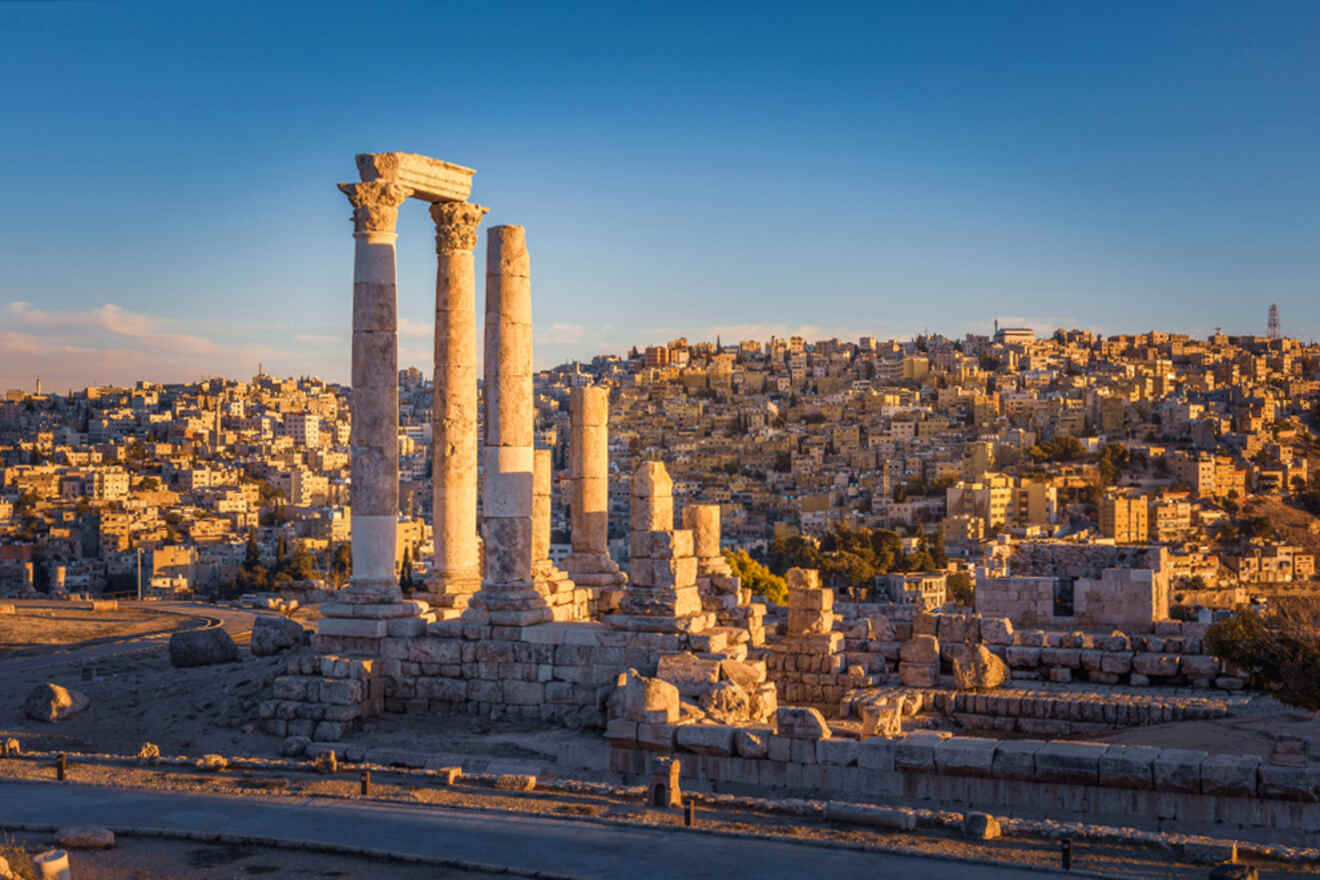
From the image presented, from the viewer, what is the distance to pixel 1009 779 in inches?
500

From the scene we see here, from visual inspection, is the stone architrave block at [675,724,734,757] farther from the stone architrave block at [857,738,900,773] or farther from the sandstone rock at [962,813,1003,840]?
the sandstone rock at [962,813,1003,840]

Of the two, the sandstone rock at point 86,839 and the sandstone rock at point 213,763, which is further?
the sandstone rock at point 213,763

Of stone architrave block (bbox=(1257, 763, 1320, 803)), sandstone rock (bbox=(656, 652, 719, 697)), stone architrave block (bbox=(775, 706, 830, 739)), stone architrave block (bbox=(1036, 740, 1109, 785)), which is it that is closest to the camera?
stone architrave block (bbox=(1257, 763, 1320, 803))

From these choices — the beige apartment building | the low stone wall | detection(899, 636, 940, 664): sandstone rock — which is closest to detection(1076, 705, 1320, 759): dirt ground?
the low stone wall

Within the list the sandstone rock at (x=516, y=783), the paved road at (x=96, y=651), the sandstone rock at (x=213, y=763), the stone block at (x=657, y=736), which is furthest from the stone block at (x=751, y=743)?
the paved road at (x=96, y=651)

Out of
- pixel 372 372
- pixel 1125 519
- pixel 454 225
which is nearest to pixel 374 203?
pixel 454 225

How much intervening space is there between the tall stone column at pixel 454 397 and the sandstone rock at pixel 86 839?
8837 mm

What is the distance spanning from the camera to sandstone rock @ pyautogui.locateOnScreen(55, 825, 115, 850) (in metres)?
10.8

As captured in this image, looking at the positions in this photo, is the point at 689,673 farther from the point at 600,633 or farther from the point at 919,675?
the point at 919,675

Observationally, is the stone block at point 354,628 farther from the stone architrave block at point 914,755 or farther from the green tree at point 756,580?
the green tree at point 756,580

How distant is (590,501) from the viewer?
2166 cm

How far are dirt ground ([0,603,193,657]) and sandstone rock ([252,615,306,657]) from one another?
12.6 metres

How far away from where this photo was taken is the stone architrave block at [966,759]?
12766mm

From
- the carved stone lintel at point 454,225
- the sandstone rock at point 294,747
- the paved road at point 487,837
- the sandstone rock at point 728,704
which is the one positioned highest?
the carved stone lintel at point 454,225
